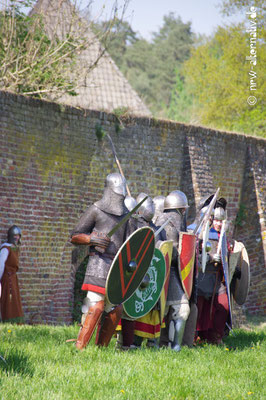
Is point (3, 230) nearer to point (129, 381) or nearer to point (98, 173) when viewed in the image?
point (98, 173)

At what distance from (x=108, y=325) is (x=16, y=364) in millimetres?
1190

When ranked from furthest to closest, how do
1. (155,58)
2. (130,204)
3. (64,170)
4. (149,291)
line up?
(155,58) < (64,170) < (130,204) < (149,291)

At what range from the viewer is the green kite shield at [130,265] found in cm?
546

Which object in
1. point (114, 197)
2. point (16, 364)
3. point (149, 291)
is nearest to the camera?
point (16, 364)

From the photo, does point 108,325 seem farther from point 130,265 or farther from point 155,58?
point 155,58

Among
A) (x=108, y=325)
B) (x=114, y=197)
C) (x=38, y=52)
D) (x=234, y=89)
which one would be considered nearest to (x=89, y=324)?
(x=108, y=325)

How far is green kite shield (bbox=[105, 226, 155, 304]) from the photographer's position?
546cm

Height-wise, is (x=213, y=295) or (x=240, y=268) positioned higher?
(x=240, y=268)

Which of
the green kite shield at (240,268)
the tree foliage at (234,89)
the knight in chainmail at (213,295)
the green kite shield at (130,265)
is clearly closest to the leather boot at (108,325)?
the green kite shield at (130,265)

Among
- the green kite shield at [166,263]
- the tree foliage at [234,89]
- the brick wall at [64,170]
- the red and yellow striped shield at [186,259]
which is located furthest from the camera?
the tree foliage at [234,89]

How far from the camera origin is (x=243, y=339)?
25.5ft

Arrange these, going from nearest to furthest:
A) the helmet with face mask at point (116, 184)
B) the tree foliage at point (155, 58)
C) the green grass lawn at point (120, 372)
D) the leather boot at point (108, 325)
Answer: the green grass lawn at point (120, 372), the leather boot at point (108, 325), the helmet with face mask at point (116, 184), the tree foliage at point (155, 58)

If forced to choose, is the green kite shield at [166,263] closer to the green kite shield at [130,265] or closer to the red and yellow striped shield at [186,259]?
the red and yellow striped shield at [186,259]

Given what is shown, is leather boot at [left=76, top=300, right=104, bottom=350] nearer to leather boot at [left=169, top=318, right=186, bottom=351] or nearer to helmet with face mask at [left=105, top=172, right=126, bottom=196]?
helmet with face mask at [left=105, top=172, right=126, bottom=196]
